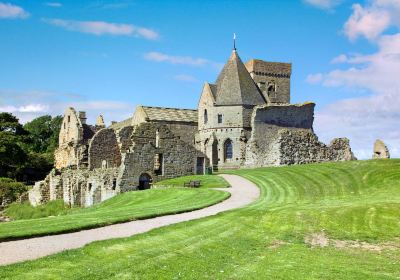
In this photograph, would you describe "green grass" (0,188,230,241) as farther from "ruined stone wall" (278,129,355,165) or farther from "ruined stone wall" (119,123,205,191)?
"ruined stone wall" (278,129,355,165)

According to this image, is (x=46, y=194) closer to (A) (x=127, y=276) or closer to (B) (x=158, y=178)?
(B) (x=158, y=178)

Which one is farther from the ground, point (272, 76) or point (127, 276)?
point (272, 76)

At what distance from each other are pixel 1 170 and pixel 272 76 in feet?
126

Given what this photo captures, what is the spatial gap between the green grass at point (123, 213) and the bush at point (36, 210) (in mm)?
8851

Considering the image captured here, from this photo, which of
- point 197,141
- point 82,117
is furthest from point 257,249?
point 197,141

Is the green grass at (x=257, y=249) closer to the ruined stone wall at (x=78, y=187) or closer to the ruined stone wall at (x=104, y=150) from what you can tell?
the ruined stone wall at (x=78, y=187)

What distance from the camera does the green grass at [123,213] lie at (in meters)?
15.9

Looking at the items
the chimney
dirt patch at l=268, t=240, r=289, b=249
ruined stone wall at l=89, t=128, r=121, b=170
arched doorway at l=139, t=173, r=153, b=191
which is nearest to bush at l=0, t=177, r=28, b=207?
ruined stone wall at l=89, t=128, r=121, b=170

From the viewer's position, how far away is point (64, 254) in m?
12.7

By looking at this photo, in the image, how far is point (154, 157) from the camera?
36.5 m

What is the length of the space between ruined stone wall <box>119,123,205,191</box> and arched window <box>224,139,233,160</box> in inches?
679

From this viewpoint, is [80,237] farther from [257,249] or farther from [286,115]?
[286,115]

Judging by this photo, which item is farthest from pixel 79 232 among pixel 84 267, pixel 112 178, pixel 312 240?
pixel 112 178

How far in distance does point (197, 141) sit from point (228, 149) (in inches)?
180
